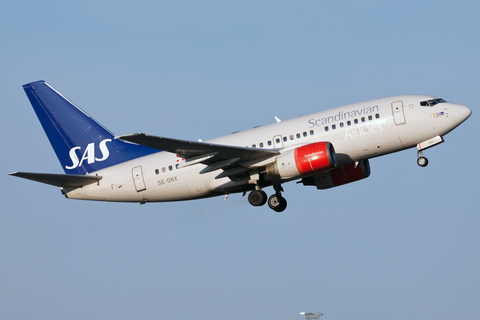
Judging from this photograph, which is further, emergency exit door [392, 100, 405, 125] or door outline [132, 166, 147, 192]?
door outline [132, 166, 147, 192]

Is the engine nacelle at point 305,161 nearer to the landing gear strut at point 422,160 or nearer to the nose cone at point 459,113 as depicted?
the landing gear strut at point 422,160

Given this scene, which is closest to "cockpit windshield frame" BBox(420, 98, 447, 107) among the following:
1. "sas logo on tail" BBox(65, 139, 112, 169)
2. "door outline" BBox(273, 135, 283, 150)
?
"door outline" BBox(273, 135, 283, 150)

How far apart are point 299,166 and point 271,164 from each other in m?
1.88

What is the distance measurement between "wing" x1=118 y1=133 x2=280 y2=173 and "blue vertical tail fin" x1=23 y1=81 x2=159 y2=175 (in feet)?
22.0

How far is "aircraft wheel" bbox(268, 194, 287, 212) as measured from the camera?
3888cm

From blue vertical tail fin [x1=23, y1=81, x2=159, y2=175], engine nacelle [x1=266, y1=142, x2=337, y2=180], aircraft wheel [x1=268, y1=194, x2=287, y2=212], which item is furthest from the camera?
blue vertical tail fin [x1=23, y1=81, x2=159, y2=175]

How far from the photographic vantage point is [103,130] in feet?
140

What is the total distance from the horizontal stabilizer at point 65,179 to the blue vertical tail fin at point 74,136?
1.58 metres

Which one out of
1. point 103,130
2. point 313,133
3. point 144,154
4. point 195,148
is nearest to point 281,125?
point 313,133

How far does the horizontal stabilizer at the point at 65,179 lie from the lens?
3702 centimetres

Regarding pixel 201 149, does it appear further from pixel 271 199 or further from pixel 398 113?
pixel 398 113

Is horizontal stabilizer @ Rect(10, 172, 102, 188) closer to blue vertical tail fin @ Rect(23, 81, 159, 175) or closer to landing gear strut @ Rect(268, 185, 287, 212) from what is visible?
blue vertical tail fin @ Rect(23, 81, 159, 175)

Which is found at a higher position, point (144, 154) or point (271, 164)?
point (144, 154)

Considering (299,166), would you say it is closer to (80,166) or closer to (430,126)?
(430,126)
